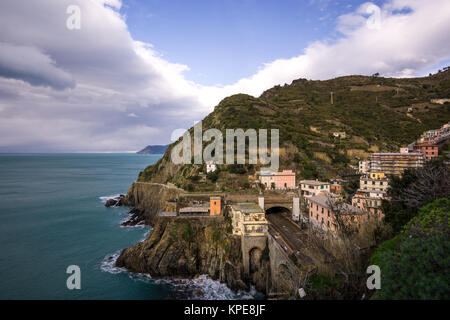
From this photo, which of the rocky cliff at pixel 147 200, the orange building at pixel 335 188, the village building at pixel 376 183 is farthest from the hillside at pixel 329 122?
the village building at pixel 376 183

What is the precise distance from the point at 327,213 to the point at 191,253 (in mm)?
16432

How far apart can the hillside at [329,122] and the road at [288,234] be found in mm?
9923

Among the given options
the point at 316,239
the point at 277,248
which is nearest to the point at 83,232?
the point at 277,248

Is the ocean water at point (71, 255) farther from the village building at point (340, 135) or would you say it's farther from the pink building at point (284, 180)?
the village building at point (340, 135)

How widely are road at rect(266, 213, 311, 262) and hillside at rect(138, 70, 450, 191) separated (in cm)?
992

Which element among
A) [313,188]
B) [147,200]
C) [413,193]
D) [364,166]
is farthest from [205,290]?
[364,166]

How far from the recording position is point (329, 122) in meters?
66.7

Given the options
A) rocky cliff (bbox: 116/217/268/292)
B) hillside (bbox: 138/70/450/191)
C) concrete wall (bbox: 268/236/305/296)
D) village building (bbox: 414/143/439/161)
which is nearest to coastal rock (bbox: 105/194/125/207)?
hillside (bbox: 138/70/450/191)

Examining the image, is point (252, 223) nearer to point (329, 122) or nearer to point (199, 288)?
point (199, 288)

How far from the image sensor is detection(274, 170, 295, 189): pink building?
38.1 m

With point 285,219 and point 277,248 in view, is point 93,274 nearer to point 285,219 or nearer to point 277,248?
point 277,248
